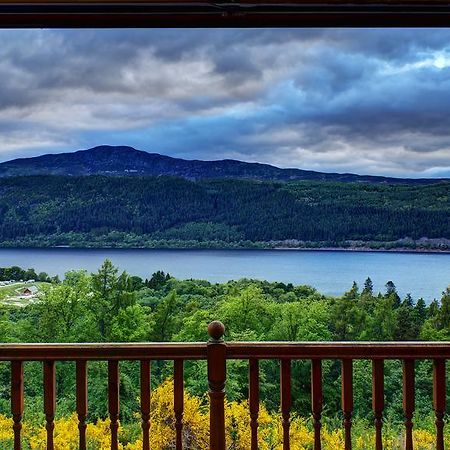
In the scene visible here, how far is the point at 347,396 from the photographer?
197 cm

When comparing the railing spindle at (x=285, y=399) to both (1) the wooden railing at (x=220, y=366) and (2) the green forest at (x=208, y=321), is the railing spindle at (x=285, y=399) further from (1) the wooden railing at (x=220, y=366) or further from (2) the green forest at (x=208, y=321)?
(2) the green forest at (x=208, y=321)

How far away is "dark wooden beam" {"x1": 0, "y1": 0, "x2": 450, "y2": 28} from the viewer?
2.08 m

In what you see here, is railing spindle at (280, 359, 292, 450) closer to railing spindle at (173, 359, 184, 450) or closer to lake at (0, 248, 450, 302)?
railing spindle at (173, 359, 184, 450)

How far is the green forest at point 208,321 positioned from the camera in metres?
7.51

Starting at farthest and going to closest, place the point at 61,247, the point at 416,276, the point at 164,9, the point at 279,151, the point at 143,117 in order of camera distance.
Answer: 1. the point at 143,117
2. the point at 279,151
3. the point at 416,276
4. the point at 61,247
5. the point at 164,9

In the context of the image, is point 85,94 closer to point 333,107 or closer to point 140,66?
point 140,66

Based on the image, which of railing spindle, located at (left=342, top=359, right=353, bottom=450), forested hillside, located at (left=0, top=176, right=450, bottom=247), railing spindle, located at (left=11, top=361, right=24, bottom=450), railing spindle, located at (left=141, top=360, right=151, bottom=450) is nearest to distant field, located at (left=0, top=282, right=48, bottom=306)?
forested hillside, located at (left=0, top=176, right=450, bottom=247)

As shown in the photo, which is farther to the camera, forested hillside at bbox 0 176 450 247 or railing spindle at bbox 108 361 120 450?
forested hillside at bbox 0 176 450 247

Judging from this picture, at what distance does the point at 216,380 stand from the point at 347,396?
51cm

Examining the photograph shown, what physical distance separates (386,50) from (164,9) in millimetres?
3063

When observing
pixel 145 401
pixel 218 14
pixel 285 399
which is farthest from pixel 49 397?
pixel 218 14

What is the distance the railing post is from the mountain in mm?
4359

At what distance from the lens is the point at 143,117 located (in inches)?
330

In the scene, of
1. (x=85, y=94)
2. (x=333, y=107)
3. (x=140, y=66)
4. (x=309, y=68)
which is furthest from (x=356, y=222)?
(x=85, y=94)
